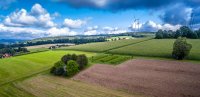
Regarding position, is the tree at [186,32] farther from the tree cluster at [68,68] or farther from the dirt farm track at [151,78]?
the tree cluster at [68,68]

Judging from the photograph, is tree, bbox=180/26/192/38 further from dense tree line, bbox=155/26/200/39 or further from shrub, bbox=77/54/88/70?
shrub, bbox=77/54/88/70

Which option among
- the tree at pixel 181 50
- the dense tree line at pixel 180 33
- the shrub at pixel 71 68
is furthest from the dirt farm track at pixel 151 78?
the dense tree line at pixel 180 33

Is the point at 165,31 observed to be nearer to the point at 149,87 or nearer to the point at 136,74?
the point at 136,74

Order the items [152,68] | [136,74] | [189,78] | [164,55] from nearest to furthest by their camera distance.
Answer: [189,78]
[136,74]
[152,68]
[164,55]

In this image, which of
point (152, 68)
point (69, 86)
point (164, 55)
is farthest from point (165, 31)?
point (69, 86)

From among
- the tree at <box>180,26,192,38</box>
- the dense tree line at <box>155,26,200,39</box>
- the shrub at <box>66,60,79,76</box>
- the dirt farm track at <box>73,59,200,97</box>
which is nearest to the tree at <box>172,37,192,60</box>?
the dirt farm track at <box>73,59,200,97</box>
